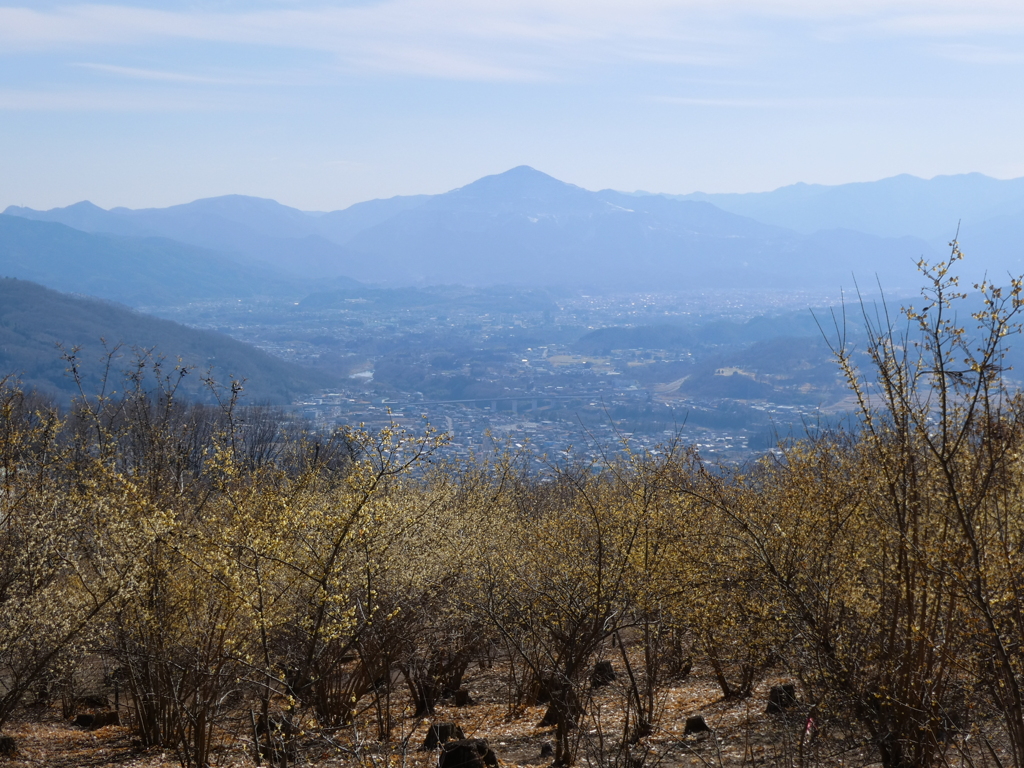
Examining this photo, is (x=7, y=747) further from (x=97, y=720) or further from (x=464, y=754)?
(x=464, y=754)

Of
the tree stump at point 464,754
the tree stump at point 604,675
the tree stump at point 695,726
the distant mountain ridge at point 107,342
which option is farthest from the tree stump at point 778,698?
the distant mountain ridge at point 107,342

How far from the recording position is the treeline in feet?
A: 23.9

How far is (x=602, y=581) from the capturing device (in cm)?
1166

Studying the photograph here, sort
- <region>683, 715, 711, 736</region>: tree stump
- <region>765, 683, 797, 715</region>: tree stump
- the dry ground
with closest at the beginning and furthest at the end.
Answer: the dry ground → <region>765, 683, 797, 715</region>: tree stump → <region>683, 715, 711, 736</region>: tree stump

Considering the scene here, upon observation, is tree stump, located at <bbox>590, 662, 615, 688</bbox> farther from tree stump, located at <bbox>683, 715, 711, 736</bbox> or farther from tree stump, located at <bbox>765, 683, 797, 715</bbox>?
tree stump, located at <bbox>765, 683, 797, 715</bbox>

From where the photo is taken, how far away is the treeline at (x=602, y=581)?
7285mm

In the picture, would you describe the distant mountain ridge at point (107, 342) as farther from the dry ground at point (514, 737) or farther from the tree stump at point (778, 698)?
the tree stump at point (778, 698)

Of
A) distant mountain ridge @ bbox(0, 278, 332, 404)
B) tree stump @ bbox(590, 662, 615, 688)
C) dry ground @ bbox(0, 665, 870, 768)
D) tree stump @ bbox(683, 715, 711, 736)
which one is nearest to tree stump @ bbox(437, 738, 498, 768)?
dry ground @ bbox(0, 665, 870, 768)

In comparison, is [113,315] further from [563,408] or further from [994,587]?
[994,587]

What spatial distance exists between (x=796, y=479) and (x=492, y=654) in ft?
44.1

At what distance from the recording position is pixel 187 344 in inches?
6511

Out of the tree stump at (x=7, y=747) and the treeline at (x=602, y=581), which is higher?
the treeline at (x=602, y=581)

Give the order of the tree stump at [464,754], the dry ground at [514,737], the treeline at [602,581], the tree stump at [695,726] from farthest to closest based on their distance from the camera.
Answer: the tree stump at [695,726] → the dry ground at [514,737] → the tree stump at [464,754] → the treeline at [602,581]

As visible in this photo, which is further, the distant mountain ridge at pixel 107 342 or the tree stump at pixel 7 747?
the distant mountain ridge at pixel 107 342
